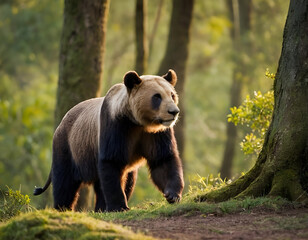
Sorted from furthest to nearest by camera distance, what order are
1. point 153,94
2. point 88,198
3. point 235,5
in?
point 235,5, point 88,198, point 153,94

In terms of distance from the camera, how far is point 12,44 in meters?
30.2

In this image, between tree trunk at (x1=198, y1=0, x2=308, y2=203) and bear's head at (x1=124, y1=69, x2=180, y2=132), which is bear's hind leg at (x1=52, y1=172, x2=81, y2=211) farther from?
tree trunk at (x1=198, y1=0, x2=308, y2=203)

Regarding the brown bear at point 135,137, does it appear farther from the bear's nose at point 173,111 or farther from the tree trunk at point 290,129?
the tree trunk at point 290,129

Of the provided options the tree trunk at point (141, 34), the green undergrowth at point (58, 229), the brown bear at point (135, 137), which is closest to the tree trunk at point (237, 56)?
the tree trunk at point (141, 34)

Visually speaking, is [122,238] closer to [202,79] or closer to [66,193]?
[66,193]

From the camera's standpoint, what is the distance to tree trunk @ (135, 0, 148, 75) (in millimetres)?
13414

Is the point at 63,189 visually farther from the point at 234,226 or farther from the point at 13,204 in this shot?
the point at 234,226

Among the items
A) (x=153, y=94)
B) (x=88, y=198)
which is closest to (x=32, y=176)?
(x=88, y=198)

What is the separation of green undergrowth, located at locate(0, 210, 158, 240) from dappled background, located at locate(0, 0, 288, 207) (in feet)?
43.8

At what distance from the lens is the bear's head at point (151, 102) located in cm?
727

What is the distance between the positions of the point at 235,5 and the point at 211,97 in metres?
19.1

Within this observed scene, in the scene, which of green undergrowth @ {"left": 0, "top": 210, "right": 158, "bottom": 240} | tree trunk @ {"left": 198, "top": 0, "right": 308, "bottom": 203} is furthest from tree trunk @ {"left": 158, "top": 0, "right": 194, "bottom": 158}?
green undergrowth @ {"left": 0, "top": 210, "right": 158, "bottom": 240}

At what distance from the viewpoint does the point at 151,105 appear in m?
7.41

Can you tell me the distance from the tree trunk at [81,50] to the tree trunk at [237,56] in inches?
417
